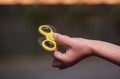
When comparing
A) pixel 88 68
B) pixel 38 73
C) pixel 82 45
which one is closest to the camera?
pixel 82 45

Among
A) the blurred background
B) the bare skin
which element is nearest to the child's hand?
the bare skin

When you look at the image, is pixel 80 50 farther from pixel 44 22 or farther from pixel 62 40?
pixel 44 22

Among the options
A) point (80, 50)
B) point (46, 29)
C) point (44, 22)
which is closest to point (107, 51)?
point (80, 50)

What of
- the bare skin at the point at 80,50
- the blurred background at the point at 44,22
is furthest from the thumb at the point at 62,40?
the blurred background at the point at 44,22

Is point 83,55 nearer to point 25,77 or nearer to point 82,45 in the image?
point 82,45

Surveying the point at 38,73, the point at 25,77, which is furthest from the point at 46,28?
the point at 38,73

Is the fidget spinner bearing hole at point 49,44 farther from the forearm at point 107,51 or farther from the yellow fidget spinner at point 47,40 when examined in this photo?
the forearm at point 107,51

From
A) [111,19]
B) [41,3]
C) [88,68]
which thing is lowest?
[88,68]

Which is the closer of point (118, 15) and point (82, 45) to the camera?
point (82, 45)
